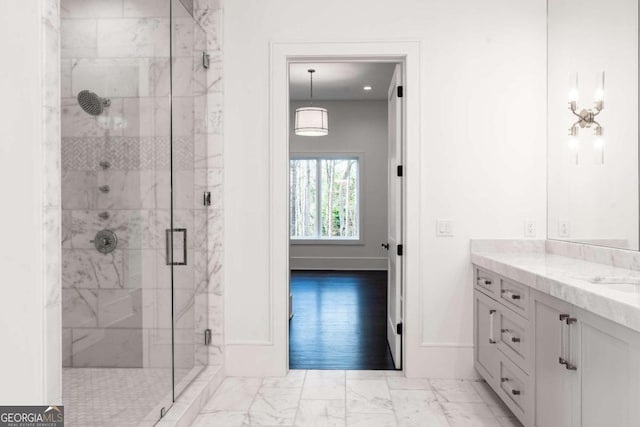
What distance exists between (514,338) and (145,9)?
2.59 m

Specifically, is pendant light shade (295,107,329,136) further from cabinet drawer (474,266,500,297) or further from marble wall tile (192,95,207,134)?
cabinet drawer (474,266,500,297)

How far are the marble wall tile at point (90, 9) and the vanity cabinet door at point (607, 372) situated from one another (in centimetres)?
233

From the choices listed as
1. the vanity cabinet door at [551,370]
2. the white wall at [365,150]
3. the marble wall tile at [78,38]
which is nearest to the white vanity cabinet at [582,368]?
the vanity cabinet door at [551,370]

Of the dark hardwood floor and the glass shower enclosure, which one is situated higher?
the glass shower enclosure

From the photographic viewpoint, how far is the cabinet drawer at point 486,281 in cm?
295

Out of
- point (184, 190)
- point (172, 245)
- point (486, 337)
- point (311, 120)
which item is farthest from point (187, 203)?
point (311, 120)

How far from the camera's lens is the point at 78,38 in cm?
197

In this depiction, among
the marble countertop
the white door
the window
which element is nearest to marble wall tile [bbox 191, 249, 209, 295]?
the white door

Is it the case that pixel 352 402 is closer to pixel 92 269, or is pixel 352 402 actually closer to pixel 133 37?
pixel 92 269

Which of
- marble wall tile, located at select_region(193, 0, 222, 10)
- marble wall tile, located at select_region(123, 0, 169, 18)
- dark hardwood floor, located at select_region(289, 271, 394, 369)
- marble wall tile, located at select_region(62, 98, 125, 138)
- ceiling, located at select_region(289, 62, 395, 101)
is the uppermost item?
ceiling, located at select_region(289, 62, 395, 101)

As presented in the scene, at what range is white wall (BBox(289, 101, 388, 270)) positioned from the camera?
29.3 ft

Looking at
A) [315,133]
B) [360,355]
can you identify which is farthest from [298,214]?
[360,355]

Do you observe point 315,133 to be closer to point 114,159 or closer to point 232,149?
point 232,149

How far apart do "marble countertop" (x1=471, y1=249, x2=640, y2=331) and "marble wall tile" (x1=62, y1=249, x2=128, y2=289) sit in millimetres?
1955
